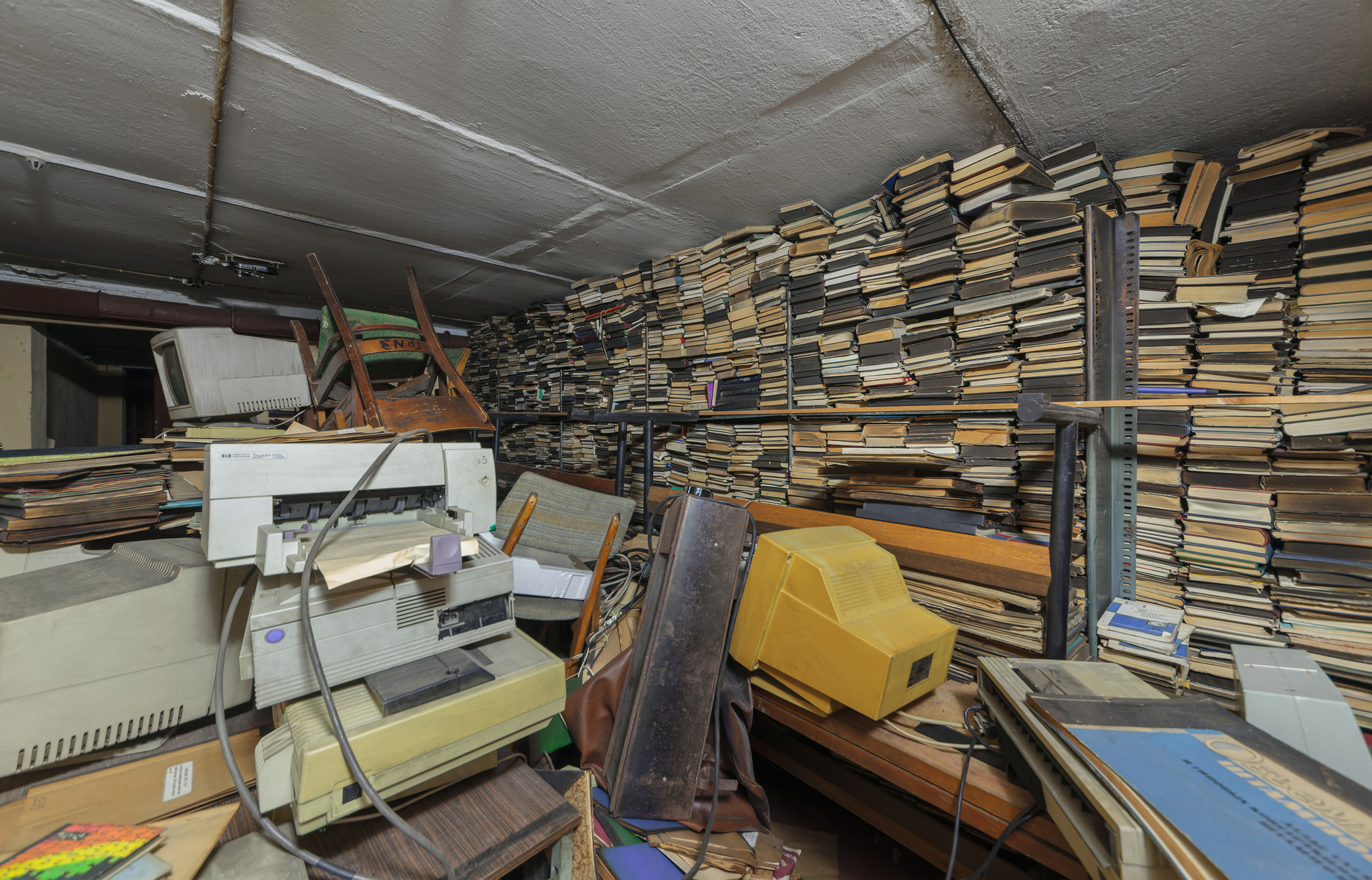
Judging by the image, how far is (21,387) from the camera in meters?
3.60

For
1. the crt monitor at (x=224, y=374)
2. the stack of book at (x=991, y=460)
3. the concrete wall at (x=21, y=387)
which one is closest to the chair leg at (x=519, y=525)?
the stack of book at (x=991, y=460)

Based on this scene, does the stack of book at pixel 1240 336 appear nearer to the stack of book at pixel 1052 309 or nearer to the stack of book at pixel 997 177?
the stack of book at pixel 1052 309

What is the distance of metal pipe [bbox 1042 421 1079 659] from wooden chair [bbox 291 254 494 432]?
2.57 m

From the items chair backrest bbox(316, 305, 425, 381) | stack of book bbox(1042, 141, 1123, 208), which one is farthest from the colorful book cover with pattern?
stack of book bbox(1042, 141, 1123, 208)

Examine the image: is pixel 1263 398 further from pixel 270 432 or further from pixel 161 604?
pixel 270 432

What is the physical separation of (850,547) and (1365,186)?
2.15 m

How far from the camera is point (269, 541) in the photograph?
1.12 meters

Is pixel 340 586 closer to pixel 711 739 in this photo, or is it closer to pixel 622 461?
pixel 711 739

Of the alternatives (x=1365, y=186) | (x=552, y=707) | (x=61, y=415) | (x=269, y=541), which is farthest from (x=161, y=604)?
(x=61, y=415)

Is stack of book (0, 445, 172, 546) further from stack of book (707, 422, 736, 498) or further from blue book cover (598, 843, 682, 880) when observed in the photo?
stack of book (707, 422, 736, 498)

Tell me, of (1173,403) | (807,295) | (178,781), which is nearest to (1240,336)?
(1173,403)

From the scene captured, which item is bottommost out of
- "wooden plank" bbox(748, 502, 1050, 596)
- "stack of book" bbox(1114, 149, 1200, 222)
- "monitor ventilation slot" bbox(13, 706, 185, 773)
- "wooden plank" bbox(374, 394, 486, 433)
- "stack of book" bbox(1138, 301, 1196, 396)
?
"monitor ventilation slot" bbox(13, 706, 185, 773)

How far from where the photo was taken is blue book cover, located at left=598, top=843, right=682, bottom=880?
1.37 m

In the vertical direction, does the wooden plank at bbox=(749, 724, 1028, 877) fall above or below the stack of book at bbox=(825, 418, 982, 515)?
below
